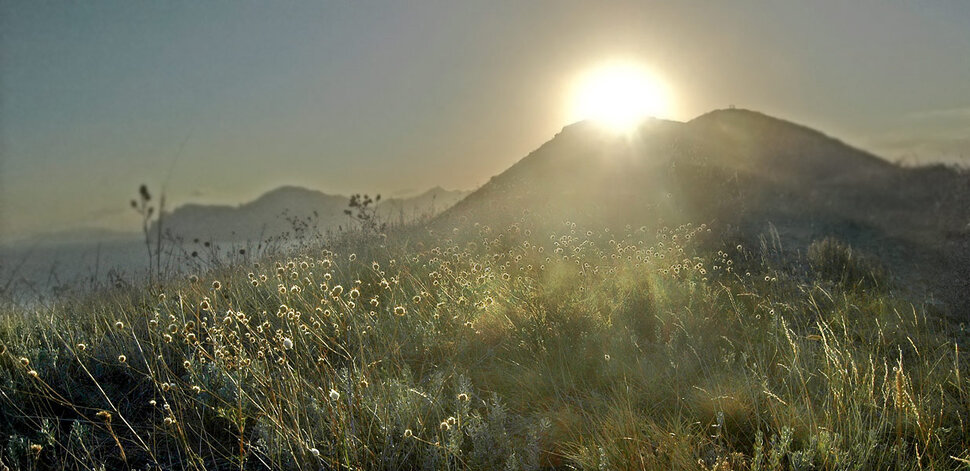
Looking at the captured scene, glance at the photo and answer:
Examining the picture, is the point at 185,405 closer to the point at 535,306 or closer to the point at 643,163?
the point at 535,306

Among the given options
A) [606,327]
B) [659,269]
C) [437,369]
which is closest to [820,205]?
[659,269]

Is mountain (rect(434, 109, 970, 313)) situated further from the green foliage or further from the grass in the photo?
the grass

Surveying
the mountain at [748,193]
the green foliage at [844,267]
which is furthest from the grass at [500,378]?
the mountain at [748,193]

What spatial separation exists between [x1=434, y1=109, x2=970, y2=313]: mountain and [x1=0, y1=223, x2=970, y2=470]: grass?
2.97 meters

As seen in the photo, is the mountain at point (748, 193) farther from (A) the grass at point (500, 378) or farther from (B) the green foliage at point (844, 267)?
(A) the grass at point (500, 378)

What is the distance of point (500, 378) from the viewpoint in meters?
3.84

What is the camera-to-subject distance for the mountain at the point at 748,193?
8875mm

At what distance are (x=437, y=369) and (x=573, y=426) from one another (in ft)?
3.55

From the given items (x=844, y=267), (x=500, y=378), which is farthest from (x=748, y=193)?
(x=500, y=378)

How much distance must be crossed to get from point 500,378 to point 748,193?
27.7 feet

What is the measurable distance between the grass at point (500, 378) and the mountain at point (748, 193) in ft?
9.75

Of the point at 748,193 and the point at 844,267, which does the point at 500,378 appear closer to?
the point at 844,267

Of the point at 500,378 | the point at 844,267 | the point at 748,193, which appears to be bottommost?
the point at 500,378

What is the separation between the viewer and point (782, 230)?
9266 millimetres
